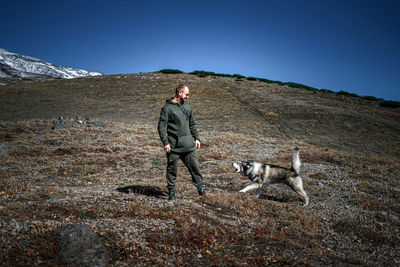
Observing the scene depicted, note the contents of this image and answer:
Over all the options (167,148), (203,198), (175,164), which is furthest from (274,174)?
(167,148)

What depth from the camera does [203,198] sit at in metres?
6.77

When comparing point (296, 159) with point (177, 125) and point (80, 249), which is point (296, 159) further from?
point (80, 249)

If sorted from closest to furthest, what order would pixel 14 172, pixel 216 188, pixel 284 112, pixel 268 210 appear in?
pixel 268 210 → pixel 216 188 → pixel 14 172 → pixel 284 112

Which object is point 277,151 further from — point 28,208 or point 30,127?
point 30,127

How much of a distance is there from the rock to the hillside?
20 centimetres

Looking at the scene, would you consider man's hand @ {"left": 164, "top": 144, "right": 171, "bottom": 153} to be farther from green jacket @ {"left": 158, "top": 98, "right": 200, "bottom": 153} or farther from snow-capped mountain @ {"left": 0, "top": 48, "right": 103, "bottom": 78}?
snow-capped mountain @ {"left": 0, "top": 48, "right": 103, "bottom": 78}

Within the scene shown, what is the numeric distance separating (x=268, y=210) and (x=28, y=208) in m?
6.18

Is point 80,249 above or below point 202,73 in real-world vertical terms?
below

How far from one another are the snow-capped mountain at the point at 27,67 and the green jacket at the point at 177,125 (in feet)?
355

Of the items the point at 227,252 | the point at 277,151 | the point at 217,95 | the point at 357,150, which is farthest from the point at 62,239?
the point at 217,95

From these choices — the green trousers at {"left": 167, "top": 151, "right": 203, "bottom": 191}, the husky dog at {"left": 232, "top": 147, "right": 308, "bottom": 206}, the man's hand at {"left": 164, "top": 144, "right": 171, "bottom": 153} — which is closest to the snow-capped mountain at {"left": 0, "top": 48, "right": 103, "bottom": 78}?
the green trousers at {"left": 167, "top": 151, "right": 203, "bottom": 191}

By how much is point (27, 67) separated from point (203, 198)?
420ft

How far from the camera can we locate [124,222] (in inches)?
187

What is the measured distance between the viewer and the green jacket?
5895 millimetres
